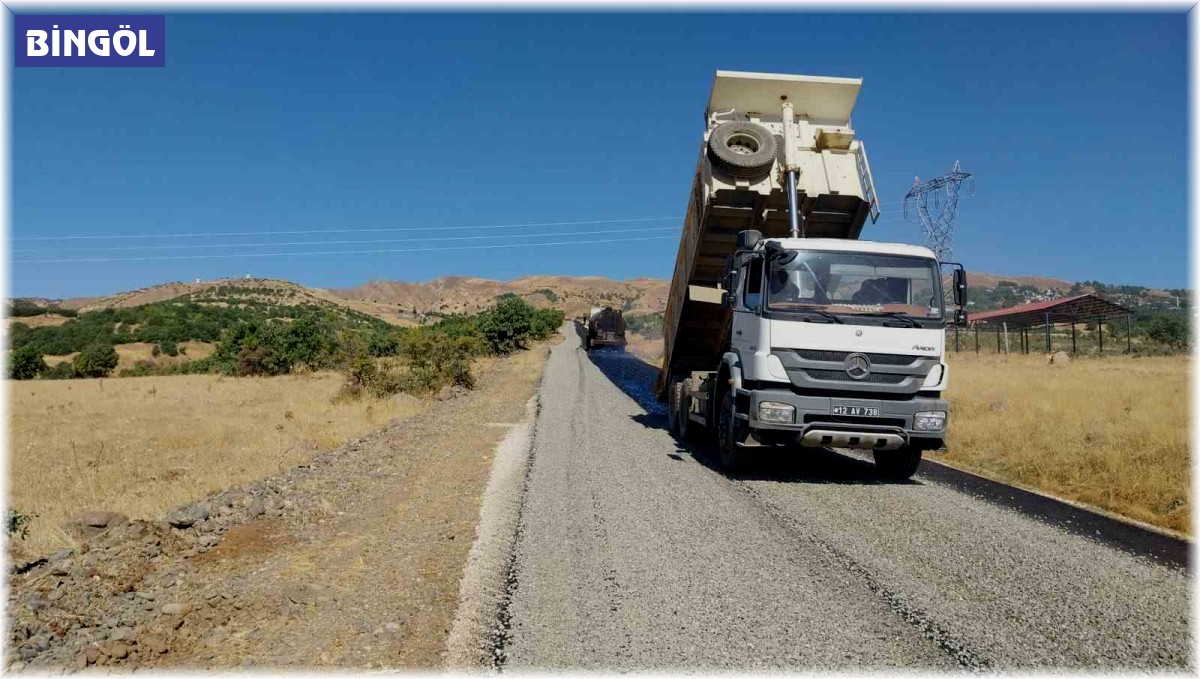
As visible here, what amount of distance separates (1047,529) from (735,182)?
6.02 meters

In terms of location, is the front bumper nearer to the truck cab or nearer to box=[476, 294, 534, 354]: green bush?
the truck cab

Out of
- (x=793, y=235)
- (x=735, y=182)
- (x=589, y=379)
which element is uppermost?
(x=735, y=182)

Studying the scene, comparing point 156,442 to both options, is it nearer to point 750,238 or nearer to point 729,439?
point 729,439

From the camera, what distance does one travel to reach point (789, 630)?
4.39 m

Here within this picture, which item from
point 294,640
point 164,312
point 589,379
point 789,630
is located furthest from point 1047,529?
point 164,312

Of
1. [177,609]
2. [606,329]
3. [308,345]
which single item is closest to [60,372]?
[308,345]

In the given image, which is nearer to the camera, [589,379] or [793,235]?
[793,235]

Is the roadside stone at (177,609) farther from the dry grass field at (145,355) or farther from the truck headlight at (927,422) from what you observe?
the dry grass field at (145,355)

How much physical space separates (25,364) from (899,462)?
161 ft

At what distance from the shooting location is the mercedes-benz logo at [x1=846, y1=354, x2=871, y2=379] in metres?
8.39

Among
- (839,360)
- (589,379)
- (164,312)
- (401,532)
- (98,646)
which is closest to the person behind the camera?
(98,646)

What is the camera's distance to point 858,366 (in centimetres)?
839

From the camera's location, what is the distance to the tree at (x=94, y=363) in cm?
4322

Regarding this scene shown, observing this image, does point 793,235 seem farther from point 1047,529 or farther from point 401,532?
point 401,532
